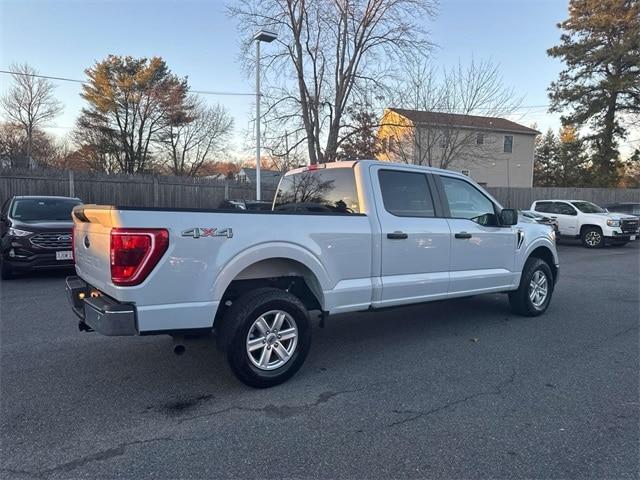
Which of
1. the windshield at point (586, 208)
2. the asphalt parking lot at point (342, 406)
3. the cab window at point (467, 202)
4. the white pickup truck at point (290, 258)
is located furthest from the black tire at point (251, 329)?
the windshield at point (586, 208)

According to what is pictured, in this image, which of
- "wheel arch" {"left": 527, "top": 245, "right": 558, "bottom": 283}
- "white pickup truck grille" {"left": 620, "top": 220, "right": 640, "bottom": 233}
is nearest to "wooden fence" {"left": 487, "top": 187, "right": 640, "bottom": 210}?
"white pickup truck grille" {"left": 620, "top": 220, "right": 640, "bottom": 233}

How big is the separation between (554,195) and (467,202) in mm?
25311

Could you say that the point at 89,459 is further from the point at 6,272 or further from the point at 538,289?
the point at 6,272

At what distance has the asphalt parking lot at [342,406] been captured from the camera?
2.72m

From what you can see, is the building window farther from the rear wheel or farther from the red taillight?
the red taillight

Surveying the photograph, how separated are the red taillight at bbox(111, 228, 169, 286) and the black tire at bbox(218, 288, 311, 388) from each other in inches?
30.5

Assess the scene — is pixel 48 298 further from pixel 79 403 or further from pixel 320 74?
pixel 320 74

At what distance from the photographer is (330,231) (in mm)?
4105

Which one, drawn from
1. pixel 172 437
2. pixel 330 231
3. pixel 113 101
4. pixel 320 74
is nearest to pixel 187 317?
pixel 172 437

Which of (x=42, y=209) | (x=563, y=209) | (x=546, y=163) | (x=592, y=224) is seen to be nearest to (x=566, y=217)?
(x=563, y=209)

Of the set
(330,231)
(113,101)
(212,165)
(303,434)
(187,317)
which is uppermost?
(113,101)

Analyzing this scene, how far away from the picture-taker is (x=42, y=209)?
9.37 metres

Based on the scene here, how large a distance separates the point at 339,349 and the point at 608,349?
2896 mm

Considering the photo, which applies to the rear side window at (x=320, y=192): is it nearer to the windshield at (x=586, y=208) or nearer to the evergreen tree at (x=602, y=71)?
the windshield at (x=586, y=208)
